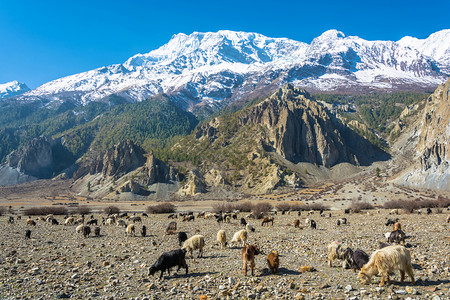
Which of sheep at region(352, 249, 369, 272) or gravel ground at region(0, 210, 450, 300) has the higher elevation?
sheep at region(352, 249, 369, 272)

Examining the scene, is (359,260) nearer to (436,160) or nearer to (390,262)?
(390,262)

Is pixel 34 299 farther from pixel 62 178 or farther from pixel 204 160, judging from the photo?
pixel 62 178

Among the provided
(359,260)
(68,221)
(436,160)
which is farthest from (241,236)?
(436,160)

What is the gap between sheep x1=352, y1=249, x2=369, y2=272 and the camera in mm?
11938

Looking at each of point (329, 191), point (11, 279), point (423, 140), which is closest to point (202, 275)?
point (11, 279)

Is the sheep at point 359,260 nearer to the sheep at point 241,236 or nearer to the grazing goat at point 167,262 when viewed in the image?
the grazing goat at point 167,262

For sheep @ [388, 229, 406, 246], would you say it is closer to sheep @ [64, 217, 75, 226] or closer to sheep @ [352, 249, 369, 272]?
sheep @ [352, 249, 369, 272]

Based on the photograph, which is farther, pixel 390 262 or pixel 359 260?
pixel 359 260

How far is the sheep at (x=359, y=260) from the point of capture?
11938mm

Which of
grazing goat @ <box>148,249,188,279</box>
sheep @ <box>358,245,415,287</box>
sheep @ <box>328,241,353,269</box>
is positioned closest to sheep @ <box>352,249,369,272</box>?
sheep @ <box>328,241,353,269</box>

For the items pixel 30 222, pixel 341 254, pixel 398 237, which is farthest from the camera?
pixel 30 222

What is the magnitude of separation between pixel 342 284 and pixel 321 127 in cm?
16411

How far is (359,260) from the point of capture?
12055 mm

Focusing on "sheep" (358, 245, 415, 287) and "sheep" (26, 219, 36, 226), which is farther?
"sheep" (26, 219, 36, 226)
